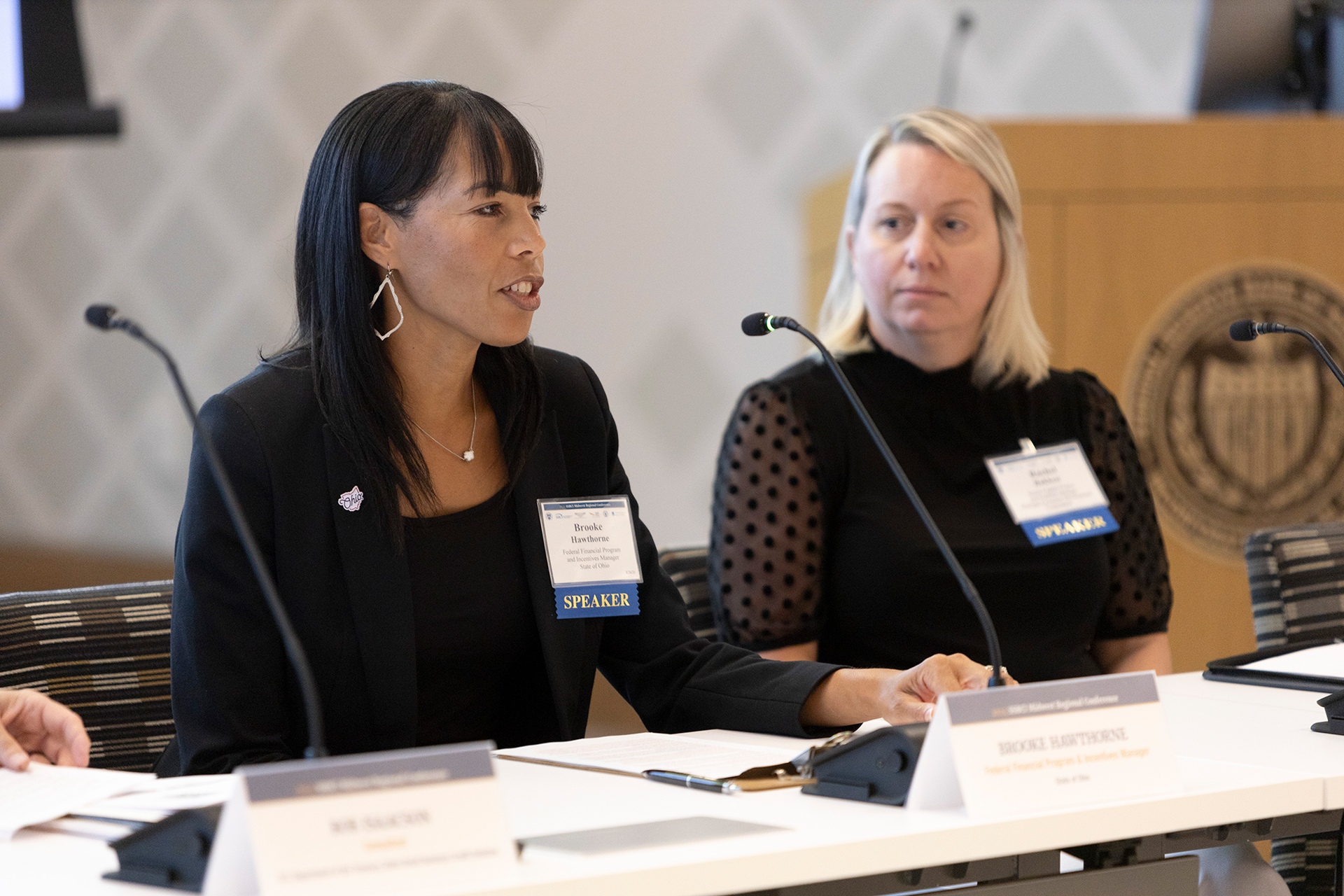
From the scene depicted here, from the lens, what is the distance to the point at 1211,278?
10.3ft

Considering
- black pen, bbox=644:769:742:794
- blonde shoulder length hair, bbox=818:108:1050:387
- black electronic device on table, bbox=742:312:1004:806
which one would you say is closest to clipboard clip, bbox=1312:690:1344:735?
black electronic device on table, bbox=742:312:1004:806

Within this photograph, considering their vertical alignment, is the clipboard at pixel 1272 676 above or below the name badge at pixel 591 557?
below

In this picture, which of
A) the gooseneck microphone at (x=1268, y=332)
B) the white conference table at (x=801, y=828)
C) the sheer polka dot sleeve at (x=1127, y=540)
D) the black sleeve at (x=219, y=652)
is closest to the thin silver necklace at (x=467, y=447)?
the black sleeve at (x=219, y=652)

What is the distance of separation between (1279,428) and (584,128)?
2.07 metres

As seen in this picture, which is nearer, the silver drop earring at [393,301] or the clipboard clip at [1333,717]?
the clipboard clip at [1333,717]

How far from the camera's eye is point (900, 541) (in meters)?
2.05

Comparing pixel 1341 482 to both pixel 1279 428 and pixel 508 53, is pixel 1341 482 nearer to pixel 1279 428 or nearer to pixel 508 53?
pixel 1279 428

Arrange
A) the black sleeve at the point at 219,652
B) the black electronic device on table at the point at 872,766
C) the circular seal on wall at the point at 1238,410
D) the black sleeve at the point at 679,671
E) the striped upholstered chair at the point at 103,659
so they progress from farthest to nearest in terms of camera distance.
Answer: the circular seal on wall at the point at 1238,410, the striped upholstered chair at the point at 103,659, the black sleeve at the point at 679,671, the black sleeve at the point at 219,652, the black electronic device on table at the point at 872,766

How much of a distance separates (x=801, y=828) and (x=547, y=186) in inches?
124

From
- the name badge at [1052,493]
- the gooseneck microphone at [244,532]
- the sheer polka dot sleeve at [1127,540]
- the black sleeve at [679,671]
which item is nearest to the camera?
the gooseneck microphone at [244,532]

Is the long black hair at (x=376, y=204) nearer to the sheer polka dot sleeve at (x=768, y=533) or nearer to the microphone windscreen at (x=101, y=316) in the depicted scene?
the microphone windscreen at (x=101, y=316)

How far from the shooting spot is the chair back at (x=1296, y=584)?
197cm

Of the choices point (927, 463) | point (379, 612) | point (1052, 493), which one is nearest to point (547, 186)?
point (927, 463)

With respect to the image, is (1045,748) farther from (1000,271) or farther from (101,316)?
(1000,271)
